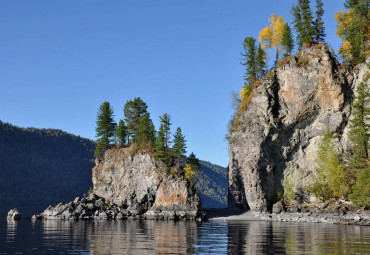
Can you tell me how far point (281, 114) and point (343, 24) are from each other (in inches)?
1219

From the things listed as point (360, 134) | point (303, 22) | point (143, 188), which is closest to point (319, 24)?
point (303, 22)

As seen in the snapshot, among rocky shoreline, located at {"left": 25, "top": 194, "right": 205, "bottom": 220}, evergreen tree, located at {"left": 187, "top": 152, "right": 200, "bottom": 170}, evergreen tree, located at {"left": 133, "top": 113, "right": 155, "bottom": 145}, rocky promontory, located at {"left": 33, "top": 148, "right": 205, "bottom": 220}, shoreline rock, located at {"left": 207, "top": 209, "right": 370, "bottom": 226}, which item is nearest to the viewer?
shoreline rock, located at {"left": 207, "top": 209, "right": 370, "bottom": 226}

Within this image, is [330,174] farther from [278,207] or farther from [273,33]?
[273,33]

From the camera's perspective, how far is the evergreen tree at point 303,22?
270 feet

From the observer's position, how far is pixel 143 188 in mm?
88938

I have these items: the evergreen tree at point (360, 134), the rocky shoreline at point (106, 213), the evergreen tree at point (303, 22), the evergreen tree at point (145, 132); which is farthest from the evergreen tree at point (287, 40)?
the rocky shoreline at point (106, 213)

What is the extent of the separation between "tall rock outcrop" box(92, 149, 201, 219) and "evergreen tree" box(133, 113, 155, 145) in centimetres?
368

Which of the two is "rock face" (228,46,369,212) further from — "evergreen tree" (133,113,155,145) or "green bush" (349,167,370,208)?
"evergreen tree" (133,113,155,145)

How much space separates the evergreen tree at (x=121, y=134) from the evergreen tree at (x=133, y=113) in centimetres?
244

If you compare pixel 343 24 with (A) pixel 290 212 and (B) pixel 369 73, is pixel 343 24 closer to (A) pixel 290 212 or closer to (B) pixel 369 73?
(B) pixel 369 73

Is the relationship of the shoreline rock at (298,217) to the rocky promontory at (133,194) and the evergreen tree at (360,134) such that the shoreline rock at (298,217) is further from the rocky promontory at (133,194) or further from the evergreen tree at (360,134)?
the evergreen tree at (360,134)

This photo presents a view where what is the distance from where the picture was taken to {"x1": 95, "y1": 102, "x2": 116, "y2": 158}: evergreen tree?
10331cm

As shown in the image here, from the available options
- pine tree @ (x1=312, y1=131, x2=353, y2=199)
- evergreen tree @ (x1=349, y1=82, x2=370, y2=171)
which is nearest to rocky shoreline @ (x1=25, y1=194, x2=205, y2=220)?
pine tree @ (x1=312, y1=131, x2=353, y2=199)

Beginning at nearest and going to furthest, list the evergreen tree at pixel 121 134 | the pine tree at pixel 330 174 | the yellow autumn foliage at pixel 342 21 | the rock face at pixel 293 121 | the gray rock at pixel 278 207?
the pine tree at pixel 330 174
the gray rock at pixel 278 207
the rock face at pixel 293 121
the yellow autumn foliage at pixel 342 21
the evergreen tree at pixel 121 134
